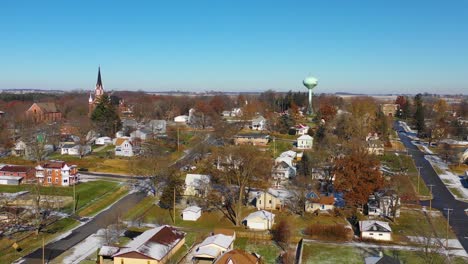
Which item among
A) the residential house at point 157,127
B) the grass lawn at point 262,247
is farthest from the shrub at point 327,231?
the residential house at point 157,127

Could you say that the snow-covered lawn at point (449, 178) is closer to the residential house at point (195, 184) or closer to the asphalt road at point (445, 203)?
the asphalt road at point (445, 203)

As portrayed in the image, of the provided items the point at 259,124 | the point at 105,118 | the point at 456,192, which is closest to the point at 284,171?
the point at 456,192

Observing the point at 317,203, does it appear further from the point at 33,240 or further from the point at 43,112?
the point at 43,112

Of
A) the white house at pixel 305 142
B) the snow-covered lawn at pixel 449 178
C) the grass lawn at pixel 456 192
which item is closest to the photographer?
the grass lawn at pixel 456 192

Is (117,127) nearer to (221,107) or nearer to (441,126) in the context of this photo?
(221,107)

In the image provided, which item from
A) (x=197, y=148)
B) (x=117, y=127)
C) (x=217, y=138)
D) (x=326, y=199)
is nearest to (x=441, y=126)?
(x=217, y=138)

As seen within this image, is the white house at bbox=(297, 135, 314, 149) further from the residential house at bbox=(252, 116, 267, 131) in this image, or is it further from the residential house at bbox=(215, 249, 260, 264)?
the residential house at bbox=(215, 249, 260, 264)

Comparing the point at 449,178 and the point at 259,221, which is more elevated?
the point at 259,221
